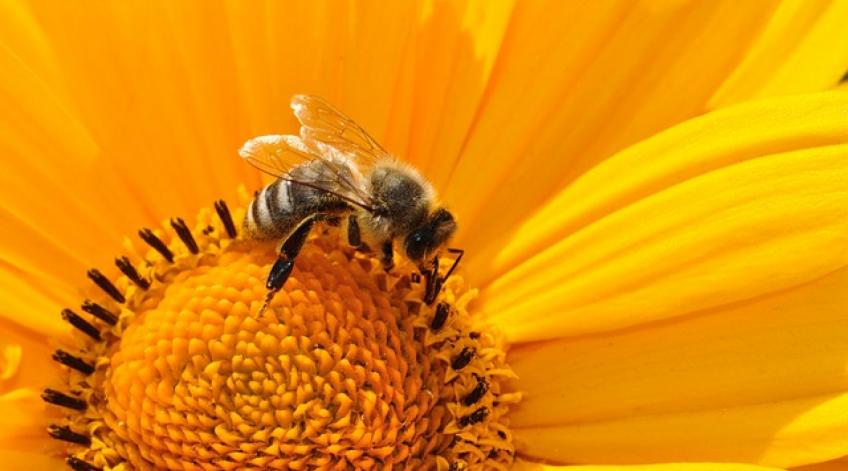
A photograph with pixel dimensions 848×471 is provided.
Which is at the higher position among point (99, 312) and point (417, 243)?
point (417, 243)

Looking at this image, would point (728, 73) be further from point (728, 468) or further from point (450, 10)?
point (728, 468)

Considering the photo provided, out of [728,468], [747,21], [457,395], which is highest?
[747,21]

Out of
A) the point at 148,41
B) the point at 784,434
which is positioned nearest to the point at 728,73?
the point at 784,434

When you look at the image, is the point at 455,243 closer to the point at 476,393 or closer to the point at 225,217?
the point at 476,393

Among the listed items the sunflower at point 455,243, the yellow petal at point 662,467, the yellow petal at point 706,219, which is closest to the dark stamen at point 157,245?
the sunflower at point 455,243

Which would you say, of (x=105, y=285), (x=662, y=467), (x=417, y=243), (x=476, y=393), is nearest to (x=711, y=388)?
(x=662, y=467)

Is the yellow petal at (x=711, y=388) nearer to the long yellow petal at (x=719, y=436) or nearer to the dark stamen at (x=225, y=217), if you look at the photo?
the long yellow petal at (x=719, y=436)

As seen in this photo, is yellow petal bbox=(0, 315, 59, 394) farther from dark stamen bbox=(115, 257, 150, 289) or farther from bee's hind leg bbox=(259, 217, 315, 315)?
bee's hind leg bbox=(259, 217, 315, 315)
